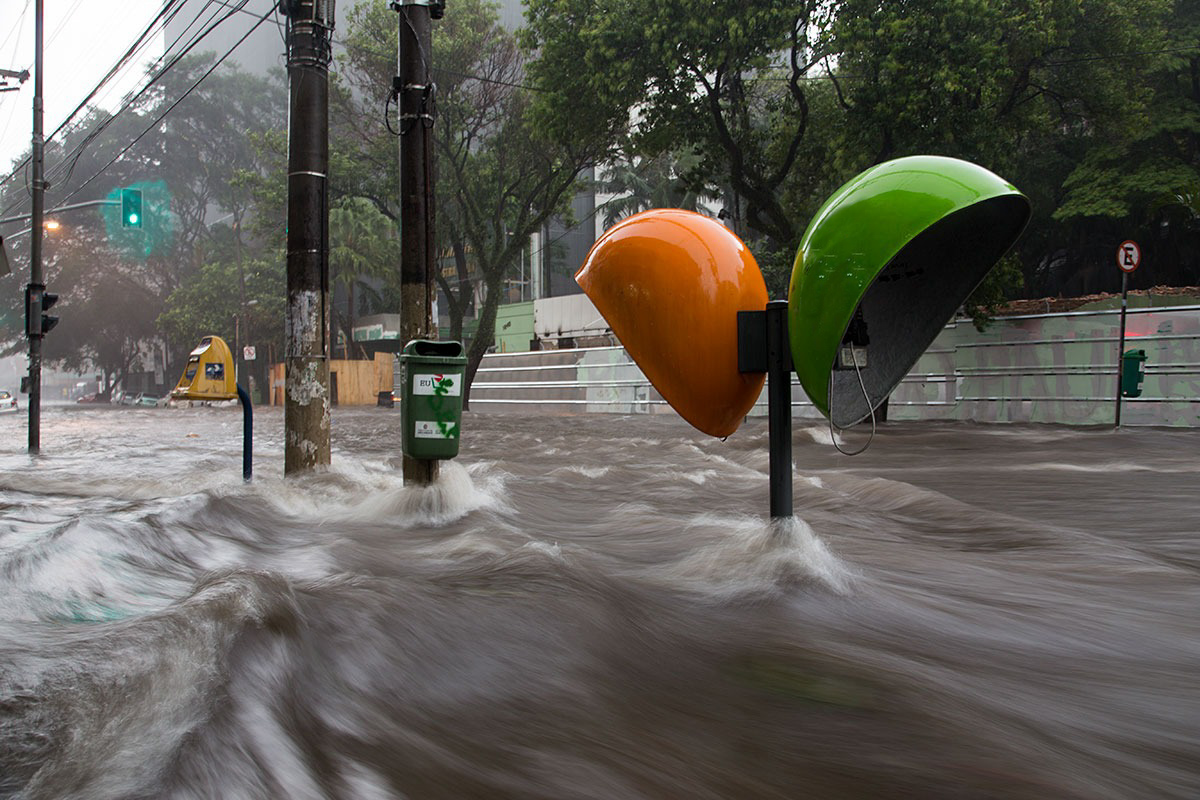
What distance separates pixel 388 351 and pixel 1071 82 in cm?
3852

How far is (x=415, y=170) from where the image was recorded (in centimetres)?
660

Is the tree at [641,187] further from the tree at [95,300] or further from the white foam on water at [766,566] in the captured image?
the white foam on water at [766,566]

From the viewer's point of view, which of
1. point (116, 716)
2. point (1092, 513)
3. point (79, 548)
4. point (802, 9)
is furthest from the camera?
point (802, 9)

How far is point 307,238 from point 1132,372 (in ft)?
44.6

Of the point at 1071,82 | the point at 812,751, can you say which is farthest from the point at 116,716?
the point at 1071,82

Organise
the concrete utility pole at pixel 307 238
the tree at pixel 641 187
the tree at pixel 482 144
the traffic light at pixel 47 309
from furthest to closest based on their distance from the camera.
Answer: the tree at pixel 641 187
the tree at pixel 482 144
the traffic light at pixel 47 309
the concrete utility pole at pixel 307 238

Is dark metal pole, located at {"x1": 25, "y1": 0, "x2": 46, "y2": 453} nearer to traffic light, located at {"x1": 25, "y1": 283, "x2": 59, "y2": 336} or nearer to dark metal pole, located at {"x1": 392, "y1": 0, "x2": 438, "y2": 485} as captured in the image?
traffic light, located at {"x1": 25, "y1": 283, "x2": 59, "y2": 336}

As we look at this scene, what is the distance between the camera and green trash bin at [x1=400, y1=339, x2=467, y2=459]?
5.70 m

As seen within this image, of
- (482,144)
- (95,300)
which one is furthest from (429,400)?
(95,300)

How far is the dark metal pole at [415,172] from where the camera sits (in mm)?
6578

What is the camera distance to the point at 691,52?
14.9 meters

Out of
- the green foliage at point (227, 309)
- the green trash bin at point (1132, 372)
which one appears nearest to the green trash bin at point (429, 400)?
the green trash bin at point (1132, 372)

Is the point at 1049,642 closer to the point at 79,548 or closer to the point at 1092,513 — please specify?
the point at 1092,513

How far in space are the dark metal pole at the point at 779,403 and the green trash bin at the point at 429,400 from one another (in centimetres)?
243
